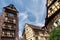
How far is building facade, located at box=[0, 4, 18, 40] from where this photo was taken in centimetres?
4125

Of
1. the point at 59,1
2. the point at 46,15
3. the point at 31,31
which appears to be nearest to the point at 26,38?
the point at 31,31

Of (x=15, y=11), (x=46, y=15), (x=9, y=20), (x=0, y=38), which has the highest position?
(x=15, y=11)

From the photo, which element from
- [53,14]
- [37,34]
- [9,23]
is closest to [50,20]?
[53,14]

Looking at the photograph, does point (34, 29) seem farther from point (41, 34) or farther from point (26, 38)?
point (26, 38)

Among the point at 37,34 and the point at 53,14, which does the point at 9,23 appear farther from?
the point at 53,14

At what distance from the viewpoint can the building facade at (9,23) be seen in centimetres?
4125

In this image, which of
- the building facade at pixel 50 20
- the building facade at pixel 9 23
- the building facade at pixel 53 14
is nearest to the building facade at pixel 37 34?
the building facade at pixel 50 20

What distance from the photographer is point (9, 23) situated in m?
42.9

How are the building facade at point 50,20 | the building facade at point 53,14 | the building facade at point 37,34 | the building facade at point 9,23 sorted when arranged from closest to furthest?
the building facade at point 53,14
the building facade at point 50,20
the building facade at point 37,34
the building facade at point 9,23

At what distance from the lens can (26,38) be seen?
41.0 m

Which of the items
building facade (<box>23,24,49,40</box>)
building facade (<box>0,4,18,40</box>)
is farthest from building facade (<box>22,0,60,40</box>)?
building facade (<box>0,4,18,40</box>)

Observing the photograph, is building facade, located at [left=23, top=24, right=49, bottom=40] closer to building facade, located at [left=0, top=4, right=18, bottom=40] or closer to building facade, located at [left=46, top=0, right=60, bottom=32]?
building facade, located at [left=0, top=4, right=18, bottom=40]

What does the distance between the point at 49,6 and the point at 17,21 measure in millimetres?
17155

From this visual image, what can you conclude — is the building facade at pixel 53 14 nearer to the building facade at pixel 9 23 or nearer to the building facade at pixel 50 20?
the building facade at pixel 50 20
